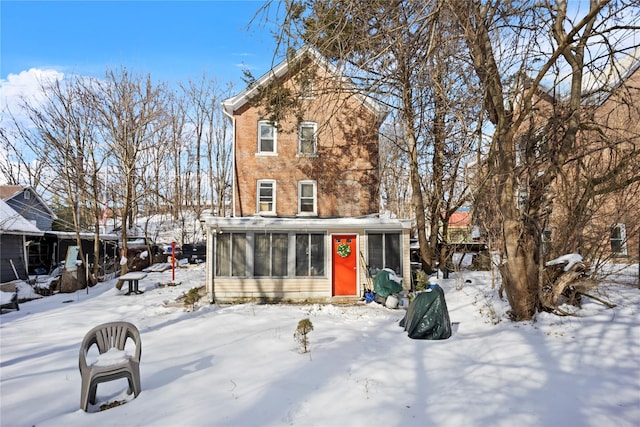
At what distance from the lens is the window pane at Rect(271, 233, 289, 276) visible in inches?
511

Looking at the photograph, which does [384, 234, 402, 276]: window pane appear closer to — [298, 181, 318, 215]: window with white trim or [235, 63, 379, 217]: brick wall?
[235, 63, 379, 217]: brick wall

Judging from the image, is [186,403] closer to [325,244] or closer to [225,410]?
[225,410]

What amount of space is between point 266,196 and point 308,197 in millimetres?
1742

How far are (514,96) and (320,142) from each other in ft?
29.1

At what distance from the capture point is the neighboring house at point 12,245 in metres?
16.2

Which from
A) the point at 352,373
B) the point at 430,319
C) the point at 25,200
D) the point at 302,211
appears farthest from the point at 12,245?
the point at 430,319

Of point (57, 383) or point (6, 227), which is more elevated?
point (6, 227)

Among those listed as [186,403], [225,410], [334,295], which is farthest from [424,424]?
[334,295]

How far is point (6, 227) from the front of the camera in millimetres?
16109

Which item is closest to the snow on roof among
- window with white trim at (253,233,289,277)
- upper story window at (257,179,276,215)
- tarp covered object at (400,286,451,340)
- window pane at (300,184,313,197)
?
window with white trim at (253,233,289,277)

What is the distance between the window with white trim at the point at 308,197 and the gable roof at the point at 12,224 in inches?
485

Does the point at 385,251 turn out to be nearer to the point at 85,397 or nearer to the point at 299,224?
the point at 299,224

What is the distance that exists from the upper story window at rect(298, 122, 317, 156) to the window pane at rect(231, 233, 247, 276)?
15.7ft

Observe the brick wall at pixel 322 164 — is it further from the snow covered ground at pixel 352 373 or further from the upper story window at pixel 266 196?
the snow covered ground at pixel 352 373
